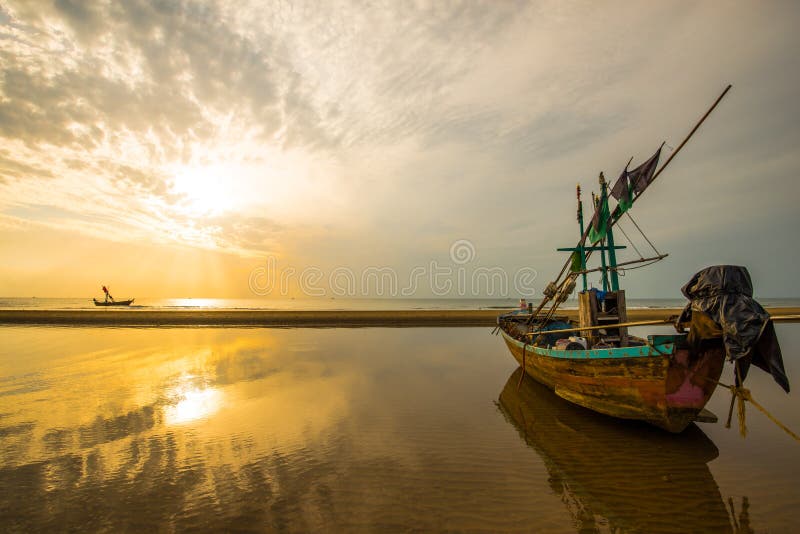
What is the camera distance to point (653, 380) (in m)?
7.63

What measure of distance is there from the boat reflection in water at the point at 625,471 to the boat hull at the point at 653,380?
1.82 ft

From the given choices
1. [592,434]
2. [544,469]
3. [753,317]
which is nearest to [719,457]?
[592,434]

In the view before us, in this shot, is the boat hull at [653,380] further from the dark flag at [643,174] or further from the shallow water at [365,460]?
the dark flag at [643,174]

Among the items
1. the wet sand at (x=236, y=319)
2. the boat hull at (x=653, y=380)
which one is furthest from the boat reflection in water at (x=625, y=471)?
the wet sand at (x=236, y=319)

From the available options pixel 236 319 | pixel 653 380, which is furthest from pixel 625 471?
pixel 236 319

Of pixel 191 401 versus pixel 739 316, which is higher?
pixel 739 316

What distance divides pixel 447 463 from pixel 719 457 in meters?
5.59

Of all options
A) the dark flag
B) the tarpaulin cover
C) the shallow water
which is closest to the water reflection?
the shallow water

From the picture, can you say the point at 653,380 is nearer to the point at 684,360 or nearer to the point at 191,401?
the point at 684,360

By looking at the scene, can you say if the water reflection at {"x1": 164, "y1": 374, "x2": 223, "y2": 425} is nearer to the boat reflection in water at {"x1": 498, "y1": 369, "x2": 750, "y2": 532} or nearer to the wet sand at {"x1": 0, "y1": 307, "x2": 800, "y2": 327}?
the boat reflection in water at {"x1": 498, "y1": 369, "x2": 750, "y2": 532}

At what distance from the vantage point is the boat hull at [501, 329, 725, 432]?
24.3 ft

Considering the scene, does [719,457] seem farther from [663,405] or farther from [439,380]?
[439,380]

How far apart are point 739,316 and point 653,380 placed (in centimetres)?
205

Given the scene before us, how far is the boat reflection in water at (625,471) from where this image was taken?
505cm
